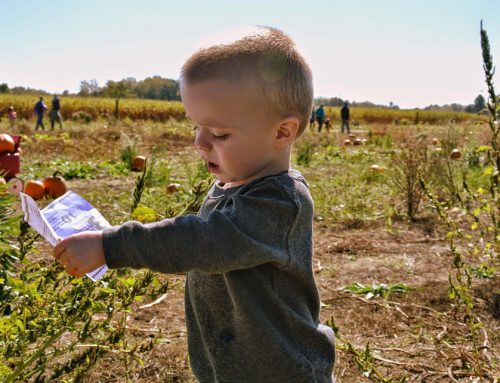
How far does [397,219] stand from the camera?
20.6 ft

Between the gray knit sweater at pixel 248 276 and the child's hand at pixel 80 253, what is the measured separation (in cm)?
3

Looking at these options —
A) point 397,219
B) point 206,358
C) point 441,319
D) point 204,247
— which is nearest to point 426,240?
point 397,219

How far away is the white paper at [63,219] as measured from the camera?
3.79 ft

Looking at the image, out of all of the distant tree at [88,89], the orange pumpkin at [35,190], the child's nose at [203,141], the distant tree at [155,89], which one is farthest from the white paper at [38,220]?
the distant tree at [155,89]

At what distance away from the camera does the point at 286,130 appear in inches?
54.3

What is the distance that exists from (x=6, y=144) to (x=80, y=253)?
6320 mm

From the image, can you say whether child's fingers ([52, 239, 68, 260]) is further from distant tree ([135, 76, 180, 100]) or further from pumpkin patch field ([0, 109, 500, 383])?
distant tree ([135, 76, 180, 100])

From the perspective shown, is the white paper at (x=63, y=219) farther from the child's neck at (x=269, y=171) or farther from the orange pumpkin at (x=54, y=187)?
the orange pumpkin at (x=54, y=187)

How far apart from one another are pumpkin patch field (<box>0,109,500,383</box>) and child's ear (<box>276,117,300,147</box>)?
0.29 meters

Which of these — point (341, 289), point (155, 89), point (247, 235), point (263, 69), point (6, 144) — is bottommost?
point (341, 289)

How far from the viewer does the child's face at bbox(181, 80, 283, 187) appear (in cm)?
128

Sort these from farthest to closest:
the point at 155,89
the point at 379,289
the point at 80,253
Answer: the point at 155,89 < the point at 379,289 < the point at 80,253

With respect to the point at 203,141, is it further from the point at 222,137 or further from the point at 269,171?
the point at 269,171

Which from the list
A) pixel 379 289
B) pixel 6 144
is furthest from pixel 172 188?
pixel 379 289
